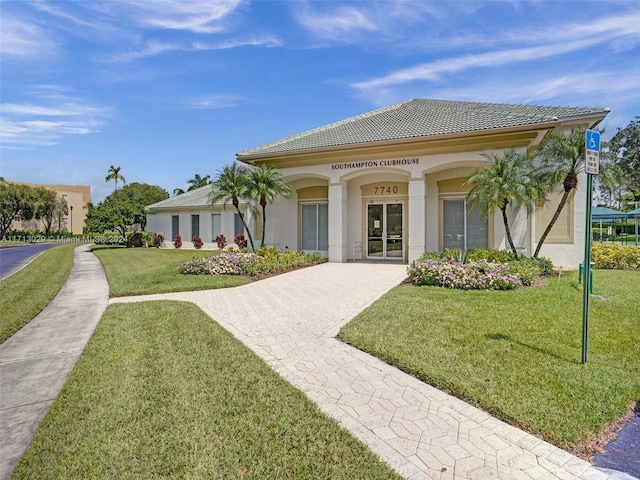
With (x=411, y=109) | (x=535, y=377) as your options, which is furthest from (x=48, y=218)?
(x=535, y=377)

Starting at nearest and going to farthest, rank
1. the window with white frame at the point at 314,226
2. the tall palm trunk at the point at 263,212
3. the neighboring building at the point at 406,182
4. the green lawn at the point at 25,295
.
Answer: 1. the green lawn at the point at 25,295
2. the neighboring building at the point at 406,182
3. the tall palm trunk at the point at 263,212
4. the window with white frame at the point at 314,226

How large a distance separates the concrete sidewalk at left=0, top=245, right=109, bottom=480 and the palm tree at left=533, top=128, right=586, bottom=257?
14.3 m

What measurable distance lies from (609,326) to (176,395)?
285 inches

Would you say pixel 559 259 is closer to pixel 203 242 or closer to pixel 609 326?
pixel 609 326

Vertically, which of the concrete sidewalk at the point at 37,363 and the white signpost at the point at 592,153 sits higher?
the white signpost at the point at 592,153

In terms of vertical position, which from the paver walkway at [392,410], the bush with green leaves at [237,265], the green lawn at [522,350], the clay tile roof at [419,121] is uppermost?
the clay tile roof at [419,121]

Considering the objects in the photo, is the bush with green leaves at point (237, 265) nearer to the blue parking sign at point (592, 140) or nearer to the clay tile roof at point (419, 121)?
the clay tile roof at point (419, 121)

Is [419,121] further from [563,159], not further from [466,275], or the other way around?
[466,275]

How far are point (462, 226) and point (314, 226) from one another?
24.6ft

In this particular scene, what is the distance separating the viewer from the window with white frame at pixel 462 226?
53.7 ft

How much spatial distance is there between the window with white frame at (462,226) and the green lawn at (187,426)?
13.6 metres

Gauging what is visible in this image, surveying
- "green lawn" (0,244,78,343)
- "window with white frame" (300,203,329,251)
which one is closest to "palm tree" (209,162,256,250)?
"window with white frame" (300,203,329,251)

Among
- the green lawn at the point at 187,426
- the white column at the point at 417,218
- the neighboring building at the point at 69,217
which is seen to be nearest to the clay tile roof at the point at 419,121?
the white column at the point at 417,218

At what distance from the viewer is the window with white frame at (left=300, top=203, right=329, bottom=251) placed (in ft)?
64.4
